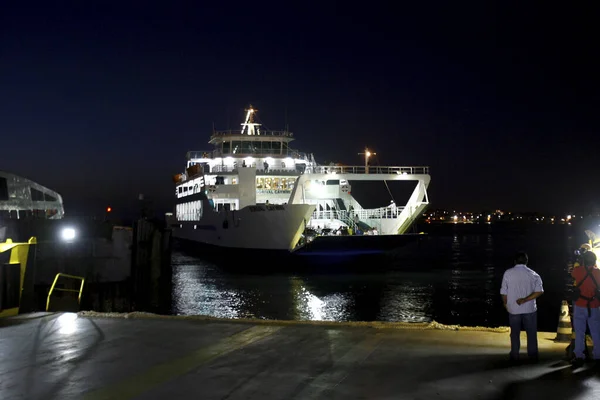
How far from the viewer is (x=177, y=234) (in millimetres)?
57688

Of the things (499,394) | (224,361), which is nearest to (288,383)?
(224,361)

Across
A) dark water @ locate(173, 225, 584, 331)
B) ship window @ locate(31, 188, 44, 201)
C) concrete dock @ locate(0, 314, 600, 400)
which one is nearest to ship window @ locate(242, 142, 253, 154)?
dark water @ locate(173, 225, 584, 331)

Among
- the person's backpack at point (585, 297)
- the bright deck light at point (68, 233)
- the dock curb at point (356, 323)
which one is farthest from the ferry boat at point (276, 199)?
the person's backpack at point (585, 297)

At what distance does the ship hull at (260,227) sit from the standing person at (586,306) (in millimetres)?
24755

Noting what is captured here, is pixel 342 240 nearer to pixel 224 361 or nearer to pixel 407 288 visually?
pixel 407 288

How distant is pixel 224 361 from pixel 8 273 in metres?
4.84

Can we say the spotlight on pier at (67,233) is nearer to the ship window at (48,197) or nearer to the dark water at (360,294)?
the dark water at (360,294)

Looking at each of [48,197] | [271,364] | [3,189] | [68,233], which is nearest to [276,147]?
[48,197]

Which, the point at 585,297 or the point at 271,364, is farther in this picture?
the point at 271,364

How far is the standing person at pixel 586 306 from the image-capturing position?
613 cm

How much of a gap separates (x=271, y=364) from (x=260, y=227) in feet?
89.3

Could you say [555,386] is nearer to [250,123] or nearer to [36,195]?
[36,195]

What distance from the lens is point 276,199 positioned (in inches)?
1571

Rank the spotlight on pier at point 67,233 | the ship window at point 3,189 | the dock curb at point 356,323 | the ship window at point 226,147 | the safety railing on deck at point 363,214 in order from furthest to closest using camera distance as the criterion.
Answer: the ship window at point 226,147
the safety railing on deck at point 363,214
the ship window at point 3,189
the spotlight on pier at point 67,233
the dock curb at point 356,323
